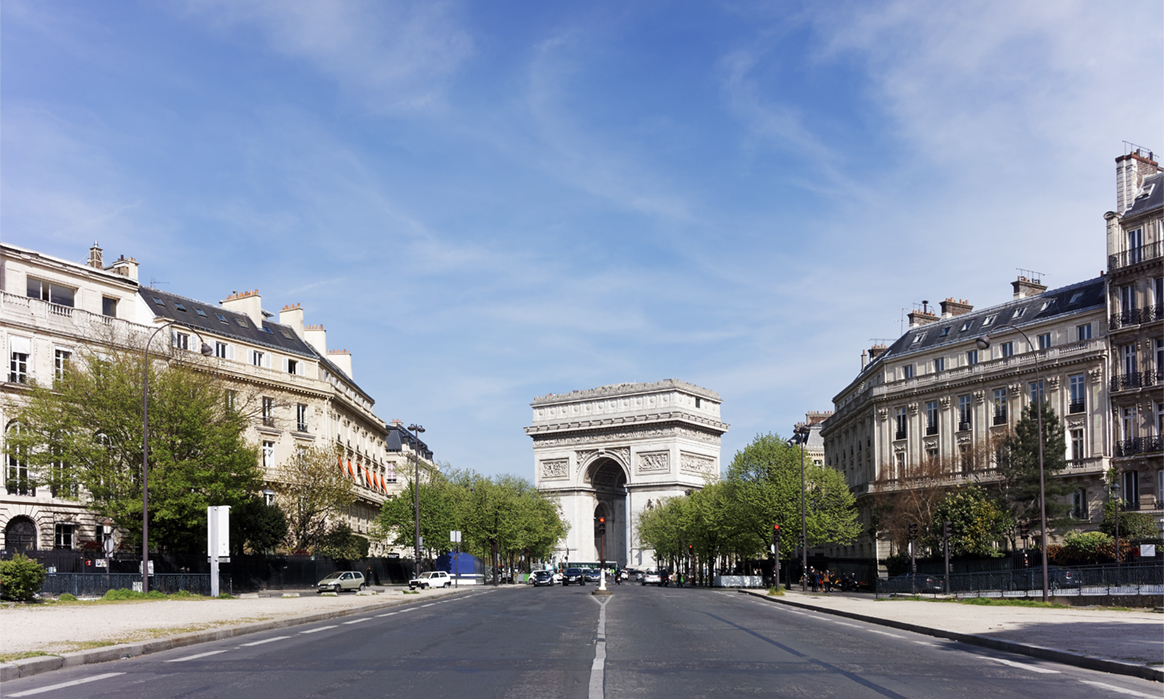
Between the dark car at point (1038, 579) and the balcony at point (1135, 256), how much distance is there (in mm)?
21882

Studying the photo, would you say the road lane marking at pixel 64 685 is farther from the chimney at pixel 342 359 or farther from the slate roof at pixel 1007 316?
the chimney at pixel 342 359

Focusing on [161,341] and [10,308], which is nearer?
[10,308]

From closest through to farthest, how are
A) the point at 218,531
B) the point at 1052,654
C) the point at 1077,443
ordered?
the point at 1052,654 < the point at 218,531 < the point at 1077,443

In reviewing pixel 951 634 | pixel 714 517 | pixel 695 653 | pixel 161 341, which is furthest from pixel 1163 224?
pixel 161 341

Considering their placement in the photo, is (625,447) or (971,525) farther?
(625,447)

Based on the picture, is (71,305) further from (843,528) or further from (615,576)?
(615,576)

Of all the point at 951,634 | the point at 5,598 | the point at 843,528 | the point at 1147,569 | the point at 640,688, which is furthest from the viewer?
the point at 843,528

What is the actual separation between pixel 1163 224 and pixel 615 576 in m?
73.6

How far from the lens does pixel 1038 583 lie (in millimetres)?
41719

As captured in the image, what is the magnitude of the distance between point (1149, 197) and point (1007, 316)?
12.9m

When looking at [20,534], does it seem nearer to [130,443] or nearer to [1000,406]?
[130,443]

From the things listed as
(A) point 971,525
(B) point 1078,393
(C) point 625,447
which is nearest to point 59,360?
(A) point 971,525

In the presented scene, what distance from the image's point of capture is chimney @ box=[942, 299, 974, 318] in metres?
76.8

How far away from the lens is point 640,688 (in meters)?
11.7
